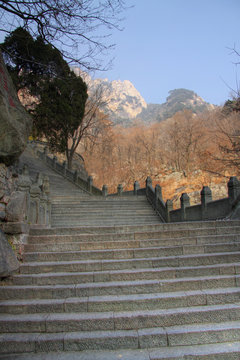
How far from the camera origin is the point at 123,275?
396cm

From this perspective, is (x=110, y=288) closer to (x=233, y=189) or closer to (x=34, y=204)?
(x=34, y=204)

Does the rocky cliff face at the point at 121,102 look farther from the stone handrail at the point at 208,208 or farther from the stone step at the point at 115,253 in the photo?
the stone step at the point at 115,253

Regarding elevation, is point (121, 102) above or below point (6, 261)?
above

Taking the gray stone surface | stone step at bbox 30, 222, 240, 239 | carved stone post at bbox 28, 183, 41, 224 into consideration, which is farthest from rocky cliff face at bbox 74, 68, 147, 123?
the gray stone surface

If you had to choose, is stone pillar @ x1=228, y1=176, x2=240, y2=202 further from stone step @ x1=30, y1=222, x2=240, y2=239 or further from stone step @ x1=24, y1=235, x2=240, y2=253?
stone step @ x1=24, y1=235, x2=240, y2=253

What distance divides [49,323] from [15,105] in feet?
20.2

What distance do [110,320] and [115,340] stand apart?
0.83ft

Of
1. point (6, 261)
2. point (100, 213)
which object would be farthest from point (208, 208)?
point (6, 261)

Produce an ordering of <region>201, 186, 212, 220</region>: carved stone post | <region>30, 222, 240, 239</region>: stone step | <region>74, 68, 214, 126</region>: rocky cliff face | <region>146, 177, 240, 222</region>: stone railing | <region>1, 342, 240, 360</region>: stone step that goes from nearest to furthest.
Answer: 1. <region>1, 342, 240, 360</region>: stone step
2. <region>30, 222, 240, 239</region>: stone step
3. <region>146, 177, 240, 222</region>: stone railing
4. <region>201, 186, 212, 220</region>: carved stone post
5. <region>74, 68, 214, 126</region>: rocky cliff face

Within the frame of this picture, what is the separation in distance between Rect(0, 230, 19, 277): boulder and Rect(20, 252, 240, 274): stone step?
258mm

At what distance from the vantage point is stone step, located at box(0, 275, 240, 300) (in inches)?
144

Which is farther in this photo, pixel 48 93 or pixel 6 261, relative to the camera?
pixel 48 93

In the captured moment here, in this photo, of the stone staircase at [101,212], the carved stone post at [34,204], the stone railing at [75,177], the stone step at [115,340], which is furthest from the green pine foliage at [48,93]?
the stone step at [115,340]

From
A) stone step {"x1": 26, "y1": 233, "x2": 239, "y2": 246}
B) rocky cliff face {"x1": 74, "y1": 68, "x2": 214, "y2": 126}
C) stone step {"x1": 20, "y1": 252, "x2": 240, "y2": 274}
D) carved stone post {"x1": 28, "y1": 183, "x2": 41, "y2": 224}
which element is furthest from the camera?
rocky cliff face {"x1": 74, "y1": 68, "x2": 214, "y2": 126}
